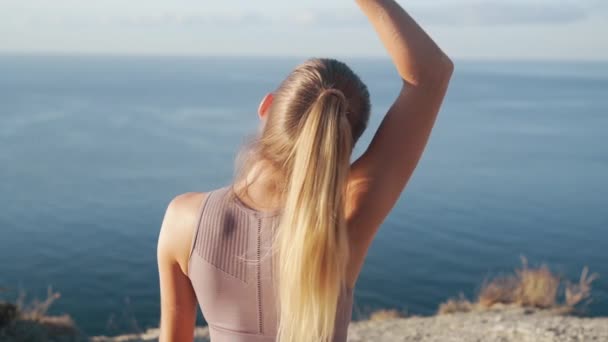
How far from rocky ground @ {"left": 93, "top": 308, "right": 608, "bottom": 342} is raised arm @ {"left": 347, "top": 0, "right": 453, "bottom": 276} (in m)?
4.62

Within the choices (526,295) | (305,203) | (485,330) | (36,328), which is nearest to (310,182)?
(305,203)

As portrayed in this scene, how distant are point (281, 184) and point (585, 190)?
30.9 meters

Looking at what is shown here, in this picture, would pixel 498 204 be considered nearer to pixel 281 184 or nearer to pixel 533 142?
pixel 533 142

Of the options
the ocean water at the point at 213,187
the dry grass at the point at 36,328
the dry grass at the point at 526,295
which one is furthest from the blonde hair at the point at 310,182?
the ocean water at the point at 213,187

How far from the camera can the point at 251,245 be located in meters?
1.62

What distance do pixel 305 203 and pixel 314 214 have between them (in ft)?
0.14

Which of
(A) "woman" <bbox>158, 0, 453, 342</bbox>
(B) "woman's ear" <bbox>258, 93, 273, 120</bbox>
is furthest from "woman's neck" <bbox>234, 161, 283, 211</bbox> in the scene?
(B) "woman's ear" <bbox>258, 93, 273, 120</bbox>

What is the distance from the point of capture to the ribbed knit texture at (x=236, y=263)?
1616mm

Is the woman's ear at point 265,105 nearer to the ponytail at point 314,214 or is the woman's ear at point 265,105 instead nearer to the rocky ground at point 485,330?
the ponytail at point 314,214

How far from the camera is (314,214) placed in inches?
62.8

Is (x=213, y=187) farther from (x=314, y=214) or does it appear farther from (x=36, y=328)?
(x=314, y=214)

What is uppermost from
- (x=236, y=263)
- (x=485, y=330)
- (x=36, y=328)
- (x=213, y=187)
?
(x=213, y=187)

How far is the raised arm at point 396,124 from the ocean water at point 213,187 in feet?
39.8

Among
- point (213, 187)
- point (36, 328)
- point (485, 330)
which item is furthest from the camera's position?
point (213, 187)
